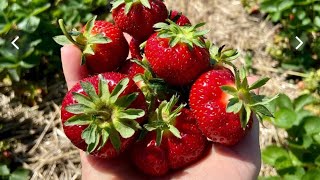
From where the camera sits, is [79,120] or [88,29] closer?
[79,120]

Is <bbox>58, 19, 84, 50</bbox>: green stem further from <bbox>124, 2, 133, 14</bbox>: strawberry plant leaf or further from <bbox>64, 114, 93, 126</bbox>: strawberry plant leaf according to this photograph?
<bbox>64, 114, 93, 126</bbox>: strawberry plant leaf

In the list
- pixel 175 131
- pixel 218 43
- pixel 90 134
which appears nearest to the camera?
pixel 90 134

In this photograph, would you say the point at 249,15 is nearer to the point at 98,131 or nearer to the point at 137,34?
the point at 137,34

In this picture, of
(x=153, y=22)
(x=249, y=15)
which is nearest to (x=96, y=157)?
(x=153, y=22)

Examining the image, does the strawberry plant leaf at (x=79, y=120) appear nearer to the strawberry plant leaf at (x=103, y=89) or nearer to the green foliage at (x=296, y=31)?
the strawberry plant leaf at (x=103, y=89)

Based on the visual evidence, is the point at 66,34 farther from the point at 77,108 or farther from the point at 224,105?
A: the point at 224,105

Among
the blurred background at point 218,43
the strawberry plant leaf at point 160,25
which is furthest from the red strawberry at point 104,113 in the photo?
the blurred background at point 218,43

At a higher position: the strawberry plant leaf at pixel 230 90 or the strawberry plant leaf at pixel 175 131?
the strawberry plant leaf at pixel 230 90

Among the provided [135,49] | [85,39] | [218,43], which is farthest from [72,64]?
[218,43]
